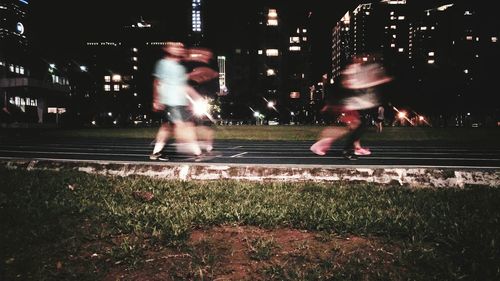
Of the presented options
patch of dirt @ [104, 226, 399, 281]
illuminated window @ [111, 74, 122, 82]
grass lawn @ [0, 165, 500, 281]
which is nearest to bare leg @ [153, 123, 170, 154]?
grass lawn @ [0, 165, 500, 281]

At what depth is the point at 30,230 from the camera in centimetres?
382

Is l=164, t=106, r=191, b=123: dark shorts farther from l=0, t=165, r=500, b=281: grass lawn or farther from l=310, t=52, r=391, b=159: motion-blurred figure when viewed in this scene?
l=310, t=52, r=391, b=159: motion-blurred figure

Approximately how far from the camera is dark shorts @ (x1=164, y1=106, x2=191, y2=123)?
8539 millimetres

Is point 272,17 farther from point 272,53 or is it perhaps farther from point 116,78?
point 116,78

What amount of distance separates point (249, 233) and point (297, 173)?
2.58 metres

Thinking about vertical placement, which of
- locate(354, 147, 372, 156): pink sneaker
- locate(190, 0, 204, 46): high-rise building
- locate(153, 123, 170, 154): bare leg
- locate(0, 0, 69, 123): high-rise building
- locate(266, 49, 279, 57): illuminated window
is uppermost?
locate(190, 0, 204, 46): high-rise building

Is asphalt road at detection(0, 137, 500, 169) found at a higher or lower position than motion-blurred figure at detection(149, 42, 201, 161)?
lower

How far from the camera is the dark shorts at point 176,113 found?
854 cm

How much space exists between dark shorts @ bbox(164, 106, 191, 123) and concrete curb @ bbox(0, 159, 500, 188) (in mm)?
1924

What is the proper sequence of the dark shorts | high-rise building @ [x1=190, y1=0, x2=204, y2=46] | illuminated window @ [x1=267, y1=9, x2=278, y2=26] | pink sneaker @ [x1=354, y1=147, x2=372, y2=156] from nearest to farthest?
the dark shorts → pink sneaker @ [x1=354, y1=147, x2=372, y2=156] → high-rise building @ [x1=190, y1=0, x2=204, y2=46] → illuminated window @ [x1=267, y1=9, x2=278, y2=26]

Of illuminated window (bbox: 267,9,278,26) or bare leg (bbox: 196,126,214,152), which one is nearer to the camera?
bare leg (bbox: 196,126,214,152)

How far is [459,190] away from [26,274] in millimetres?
5306

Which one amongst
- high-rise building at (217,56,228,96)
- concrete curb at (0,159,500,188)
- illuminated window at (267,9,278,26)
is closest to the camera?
concrete curb at (0,159,500,188)

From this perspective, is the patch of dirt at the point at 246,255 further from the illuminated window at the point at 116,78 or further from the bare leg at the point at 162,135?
the illuminated window at the point at 116,78
